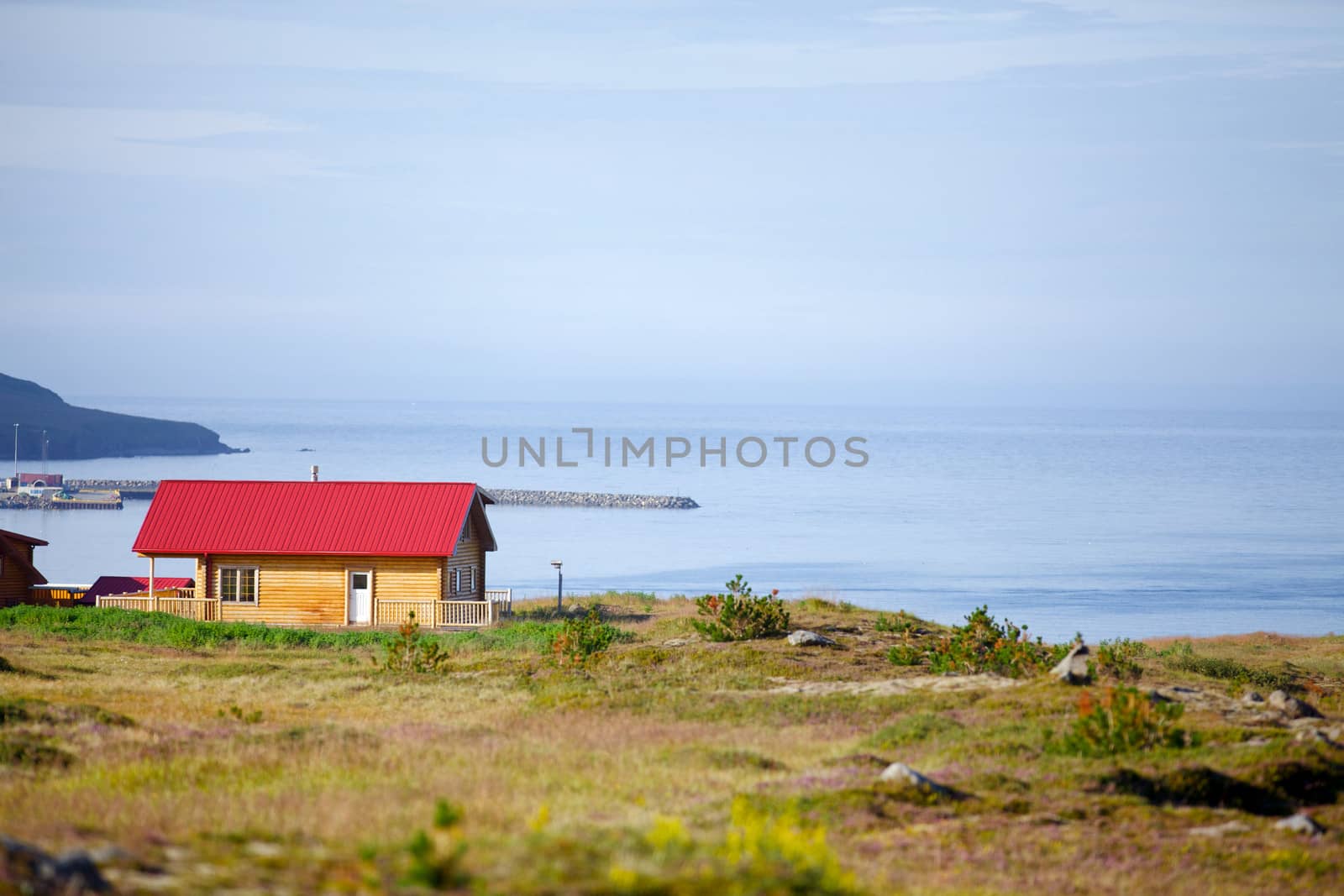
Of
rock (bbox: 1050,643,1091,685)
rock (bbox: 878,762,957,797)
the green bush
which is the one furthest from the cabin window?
rock (bbox: 878,762,957,797)

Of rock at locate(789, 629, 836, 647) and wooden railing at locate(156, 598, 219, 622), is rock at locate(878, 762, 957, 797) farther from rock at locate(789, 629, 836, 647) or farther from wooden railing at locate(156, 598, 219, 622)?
wooden railing at locate(156, 598, 219, 622)

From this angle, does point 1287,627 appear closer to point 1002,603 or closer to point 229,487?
point 1002,603

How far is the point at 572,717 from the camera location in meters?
20.0

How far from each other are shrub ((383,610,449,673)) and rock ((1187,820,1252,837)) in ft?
60.1

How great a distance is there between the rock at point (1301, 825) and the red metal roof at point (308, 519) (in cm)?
3078

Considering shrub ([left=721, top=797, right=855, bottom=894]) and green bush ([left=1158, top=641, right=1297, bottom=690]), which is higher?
shrub ([left=721, top=797, right=855, bottom=894])

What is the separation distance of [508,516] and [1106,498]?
62772 millimetres

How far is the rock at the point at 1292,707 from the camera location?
1933 centimetres

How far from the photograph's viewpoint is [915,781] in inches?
534

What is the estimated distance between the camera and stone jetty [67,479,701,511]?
130 m

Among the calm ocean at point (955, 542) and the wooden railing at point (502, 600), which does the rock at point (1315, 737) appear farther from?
the calm ocean at point (955, 542)

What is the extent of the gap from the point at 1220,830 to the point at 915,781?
9.82 ft

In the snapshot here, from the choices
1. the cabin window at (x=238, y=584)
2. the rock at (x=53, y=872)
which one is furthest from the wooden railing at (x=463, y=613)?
the rock at (x=53, y=872)

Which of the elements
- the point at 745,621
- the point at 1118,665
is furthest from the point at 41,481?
the point at 1118,665
